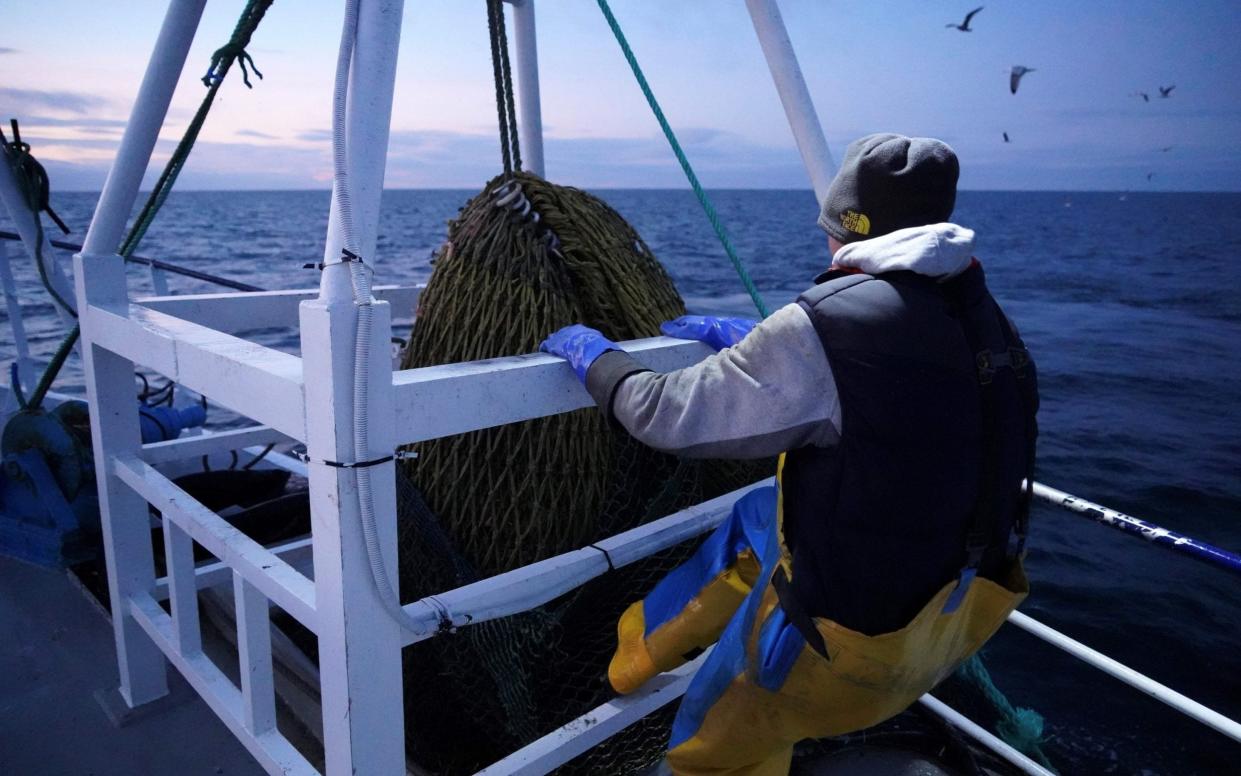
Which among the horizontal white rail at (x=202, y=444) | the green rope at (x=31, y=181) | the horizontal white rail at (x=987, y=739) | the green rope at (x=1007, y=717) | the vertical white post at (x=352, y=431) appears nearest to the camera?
the vertical white post at (x=352, y=431)

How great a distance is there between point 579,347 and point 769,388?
1.49ft

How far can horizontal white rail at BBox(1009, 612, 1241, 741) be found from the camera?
1.97 meters

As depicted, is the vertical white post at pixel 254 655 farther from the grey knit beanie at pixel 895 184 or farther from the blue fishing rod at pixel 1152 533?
the blue fishing rod at pixel 1152 533

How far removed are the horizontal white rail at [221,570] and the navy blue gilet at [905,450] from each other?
1659mm

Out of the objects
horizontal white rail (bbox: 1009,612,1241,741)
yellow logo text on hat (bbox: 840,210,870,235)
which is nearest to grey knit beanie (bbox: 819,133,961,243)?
yellow logo text on hat (bbox: 840,210,870,235)

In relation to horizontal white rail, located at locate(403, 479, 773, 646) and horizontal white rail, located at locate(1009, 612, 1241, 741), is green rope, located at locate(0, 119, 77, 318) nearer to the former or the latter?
horizontal white rail, located at locate(403, 479, 773, 646)

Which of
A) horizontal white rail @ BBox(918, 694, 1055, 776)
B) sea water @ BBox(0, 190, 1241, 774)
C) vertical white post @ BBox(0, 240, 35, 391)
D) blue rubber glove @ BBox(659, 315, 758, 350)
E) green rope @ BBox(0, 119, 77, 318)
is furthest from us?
sea water @ BBox(0, 190, 1241, 774)

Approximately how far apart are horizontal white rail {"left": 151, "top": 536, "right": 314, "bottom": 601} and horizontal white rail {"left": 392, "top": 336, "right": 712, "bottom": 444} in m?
1.08

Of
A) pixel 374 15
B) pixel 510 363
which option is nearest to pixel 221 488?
pixel 510 363

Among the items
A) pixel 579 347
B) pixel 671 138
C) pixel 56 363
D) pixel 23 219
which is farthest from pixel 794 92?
pixel 23 219

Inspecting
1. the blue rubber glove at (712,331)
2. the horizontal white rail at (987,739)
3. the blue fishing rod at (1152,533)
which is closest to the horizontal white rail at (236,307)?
the blue rubber glove at (712,331)

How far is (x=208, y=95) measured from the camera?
2.52 metres

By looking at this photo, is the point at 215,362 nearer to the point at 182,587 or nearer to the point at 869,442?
the point at 182,587

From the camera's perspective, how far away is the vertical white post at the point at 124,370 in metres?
2.26
